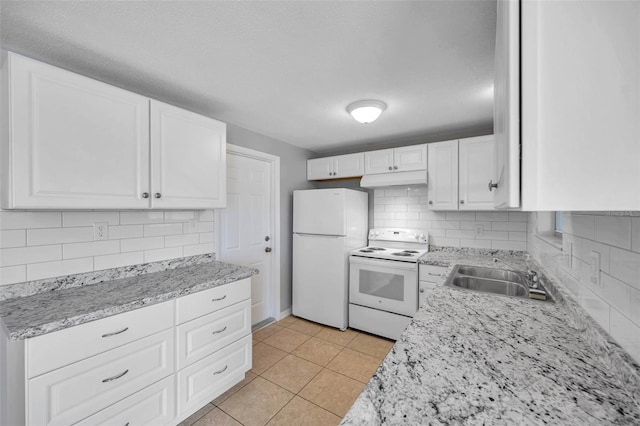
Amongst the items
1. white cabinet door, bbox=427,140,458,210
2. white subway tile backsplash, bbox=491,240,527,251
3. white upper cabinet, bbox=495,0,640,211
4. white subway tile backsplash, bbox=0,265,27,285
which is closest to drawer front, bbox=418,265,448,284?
white cabinet door, bbox=427,140,458,210

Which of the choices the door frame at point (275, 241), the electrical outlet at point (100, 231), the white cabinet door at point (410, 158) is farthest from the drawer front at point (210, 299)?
the white cabinet door at point (410, 158)

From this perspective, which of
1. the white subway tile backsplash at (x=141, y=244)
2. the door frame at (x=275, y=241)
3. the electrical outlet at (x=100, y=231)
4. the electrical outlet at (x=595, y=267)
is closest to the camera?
the electrical outlet at (x=595, y=267)

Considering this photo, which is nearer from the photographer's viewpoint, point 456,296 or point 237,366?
point 456,296

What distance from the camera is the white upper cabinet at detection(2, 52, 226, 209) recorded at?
1.32 m

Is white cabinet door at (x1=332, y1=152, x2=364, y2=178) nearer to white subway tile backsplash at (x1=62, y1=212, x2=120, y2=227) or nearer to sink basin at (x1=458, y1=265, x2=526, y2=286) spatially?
sink basin at (x1=458, y1=265, x2=526, y2=286)

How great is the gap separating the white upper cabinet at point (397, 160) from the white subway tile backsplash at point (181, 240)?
201 cm

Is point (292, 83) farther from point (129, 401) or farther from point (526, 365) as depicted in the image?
point (129, 401)

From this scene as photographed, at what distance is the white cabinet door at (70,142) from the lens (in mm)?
1312

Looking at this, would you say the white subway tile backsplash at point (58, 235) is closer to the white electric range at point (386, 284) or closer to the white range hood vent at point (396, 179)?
the white electric range at point (386, 284)

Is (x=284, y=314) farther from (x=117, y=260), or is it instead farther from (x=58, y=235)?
(x=58, y=235)

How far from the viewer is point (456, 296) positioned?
142 cm

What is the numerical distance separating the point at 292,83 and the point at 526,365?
192 centimetres

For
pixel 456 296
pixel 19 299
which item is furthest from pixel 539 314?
pixel 19 299

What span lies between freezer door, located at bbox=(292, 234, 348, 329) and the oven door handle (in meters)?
0.12
